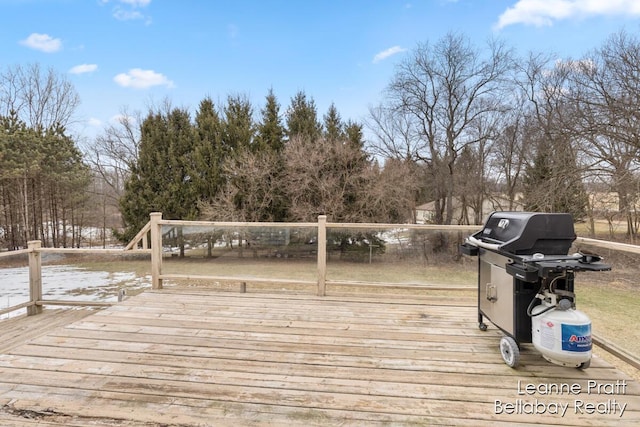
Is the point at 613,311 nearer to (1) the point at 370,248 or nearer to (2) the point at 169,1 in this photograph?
(1) the point at 370,248

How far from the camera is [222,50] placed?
1193cm

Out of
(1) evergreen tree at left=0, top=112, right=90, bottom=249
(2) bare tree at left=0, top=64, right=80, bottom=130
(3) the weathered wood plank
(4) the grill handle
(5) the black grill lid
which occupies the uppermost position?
(2) bare tree at left=0, top=64, right=80, bottom=130

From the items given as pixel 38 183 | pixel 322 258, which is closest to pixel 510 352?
pixel 322 258

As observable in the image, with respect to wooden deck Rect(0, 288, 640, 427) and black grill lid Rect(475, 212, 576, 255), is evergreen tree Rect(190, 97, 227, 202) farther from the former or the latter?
black grill lid Rect(475, 212, 576, 255)

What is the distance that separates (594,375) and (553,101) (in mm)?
14003

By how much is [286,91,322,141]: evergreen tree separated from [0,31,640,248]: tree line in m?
0.05

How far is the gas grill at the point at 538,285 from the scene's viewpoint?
192 cm

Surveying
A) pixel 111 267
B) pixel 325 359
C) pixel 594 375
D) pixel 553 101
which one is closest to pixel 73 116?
pixel 111 267

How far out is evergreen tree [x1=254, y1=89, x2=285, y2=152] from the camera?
456 inches

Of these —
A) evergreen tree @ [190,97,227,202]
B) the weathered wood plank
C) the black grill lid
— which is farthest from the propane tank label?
evergreen tree @ [190,97,227,202]

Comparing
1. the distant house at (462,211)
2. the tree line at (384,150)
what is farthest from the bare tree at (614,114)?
the distant house at (462,211)

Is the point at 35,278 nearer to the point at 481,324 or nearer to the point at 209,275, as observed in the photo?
the point at 209,275

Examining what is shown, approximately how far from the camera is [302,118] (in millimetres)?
12586

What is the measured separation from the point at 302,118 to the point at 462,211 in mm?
8027
